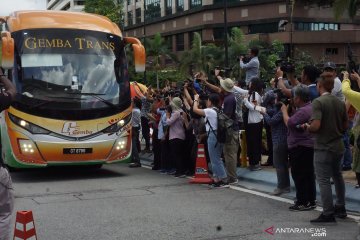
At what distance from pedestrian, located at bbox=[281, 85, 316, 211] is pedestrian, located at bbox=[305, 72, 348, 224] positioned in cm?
71

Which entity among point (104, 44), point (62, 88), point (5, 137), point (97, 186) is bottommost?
point (97, 186)

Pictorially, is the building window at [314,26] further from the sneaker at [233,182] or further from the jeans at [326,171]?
the jeans at [326,171]

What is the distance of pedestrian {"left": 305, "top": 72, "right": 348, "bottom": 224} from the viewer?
7.15 m

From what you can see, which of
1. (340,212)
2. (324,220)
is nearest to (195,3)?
(340,212)

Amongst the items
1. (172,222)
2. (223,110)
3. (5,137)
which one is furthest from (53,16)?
(172,222)

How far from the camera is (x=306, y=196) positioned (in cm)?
820

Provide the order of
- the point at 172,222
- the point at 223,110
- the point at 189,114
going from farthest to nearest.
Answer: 1. the point at 189,114
2. the point at 223,110
3. the point at 172,222

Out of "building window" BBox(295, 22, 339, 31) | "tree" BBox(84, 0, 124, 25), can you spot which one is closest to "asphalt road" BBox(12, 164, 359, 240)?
"building window" BBox(295, 22, 339, 31)

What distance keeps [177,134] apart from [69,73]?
273 centimetres

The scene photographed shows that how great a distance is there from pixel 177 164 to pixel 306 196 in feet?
15.4

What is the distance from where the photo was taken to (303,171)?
26.8 feet

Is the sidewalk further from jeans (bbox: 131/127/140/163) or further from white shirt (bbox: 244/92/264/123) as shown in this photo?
jeans (bbox: 131/127/140/163)

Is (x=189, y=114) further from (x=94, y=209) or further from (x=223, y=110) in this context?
(x=94, y=209)

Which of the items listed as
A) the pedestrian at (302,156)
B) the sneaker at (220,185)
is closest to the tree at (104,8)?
the sneaker at (220,185)
